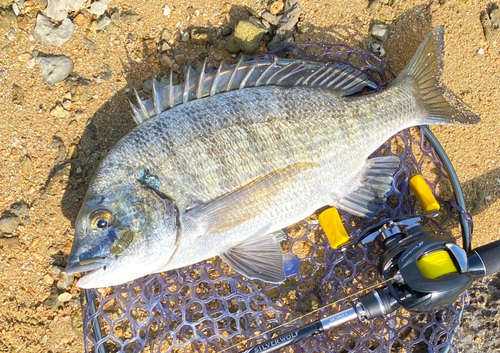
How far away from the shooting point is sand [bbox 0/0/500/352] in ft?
10.0

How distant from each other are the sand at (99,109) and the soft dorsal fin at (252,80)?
61 cm

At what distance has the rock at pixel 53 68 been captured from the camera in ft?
10.5

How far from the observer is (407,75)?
304cm

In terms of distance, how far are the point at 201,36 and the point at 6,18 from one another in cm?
160

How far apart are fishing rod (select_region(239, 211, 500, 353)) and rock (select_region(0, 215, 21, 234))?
2048 mm

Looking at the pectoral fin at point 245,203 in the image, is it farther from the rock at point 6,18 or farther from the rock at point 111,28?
the rock at point 6,18

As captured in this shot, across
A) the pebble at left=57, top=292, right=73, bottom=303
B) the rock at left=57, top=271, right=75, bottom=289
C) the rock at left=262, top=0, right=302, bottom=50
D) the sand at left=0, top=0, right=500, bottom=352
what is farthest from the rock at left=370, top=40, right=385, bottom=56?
the pebble at left=57, top=292, right=73, bottom=303

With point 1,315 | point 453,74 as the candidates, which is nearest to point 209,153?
point 1,315

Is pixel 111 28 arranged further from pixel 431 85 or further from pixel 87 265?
pixel 431 85

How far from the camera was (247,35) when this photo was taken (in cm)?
334

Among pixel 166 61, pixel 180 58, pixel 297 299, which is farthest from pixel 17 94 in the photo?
pixel 297 299

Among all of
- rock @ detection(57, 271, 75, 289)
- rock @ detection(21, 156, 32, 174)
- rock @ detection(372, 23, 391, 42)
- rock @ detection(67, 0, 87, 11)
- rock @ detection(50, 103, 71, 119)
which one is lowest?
rock @ detection(57, 271, 75, 289)

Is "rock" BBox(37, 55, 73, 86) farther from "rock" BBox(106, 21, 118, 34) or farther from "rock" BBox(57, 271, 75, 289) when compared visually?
"rock" BBox(57, 271, 75, 289)

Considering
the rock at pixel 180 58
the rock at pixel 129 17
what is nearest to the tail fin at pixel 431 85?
the rock at pixel 180 58
